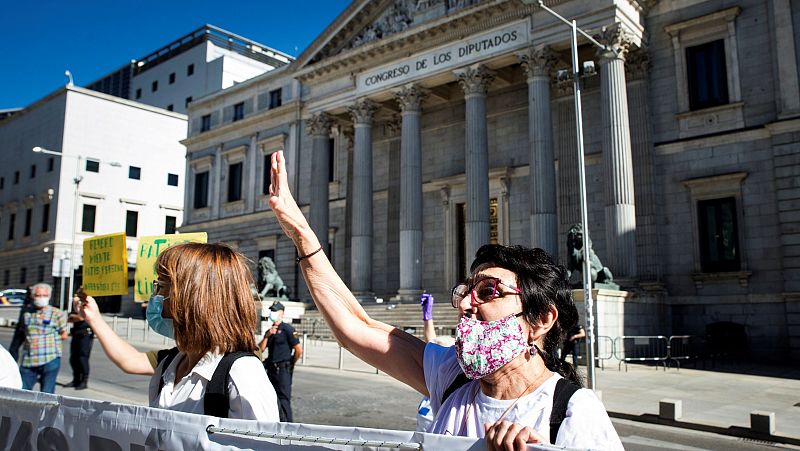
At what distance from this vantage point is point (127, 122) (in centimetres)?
6191

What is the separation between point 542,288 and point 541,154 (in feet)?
78.8

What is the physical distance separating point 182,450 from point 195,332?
1.73ft

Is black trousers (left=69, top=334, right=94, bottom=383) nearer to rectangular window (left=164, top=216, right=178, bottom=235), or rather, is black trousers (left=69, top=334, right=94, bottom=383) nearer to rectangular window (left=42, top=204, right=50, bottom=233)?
rectangular window (left=42, top=204, right=50, bottom=233)

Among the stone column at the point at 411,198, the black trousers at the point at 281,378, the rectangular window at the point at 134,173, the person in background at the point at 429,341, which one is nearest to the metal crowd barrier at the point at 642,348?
the stone column at the point at 411,198

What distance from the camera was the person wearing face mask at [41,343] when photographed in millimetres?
9375

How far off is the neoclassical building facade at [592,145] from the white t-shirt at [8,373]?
17006mm

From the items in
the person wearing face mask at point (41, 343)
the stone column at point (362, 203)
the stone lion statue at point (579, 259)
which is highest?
the stone column at point (362, 203)

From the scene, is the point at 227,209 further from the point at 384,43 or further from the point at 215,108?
the point at 384,43

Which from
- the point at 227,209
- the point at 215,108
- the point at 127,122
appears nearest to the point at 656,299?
the point at 227,209

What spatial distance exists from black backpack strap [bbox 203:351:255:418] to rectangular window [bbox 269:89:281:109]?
41326 millimetres

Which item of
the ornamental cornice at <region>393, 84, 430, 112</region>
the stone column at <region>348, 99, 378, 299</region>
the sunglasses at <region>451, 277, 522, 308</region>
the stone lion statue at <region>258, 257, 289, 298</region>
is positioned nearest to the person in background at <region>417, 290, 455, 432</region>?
the sunglasses at <region>451, 277, 522, 308</region>

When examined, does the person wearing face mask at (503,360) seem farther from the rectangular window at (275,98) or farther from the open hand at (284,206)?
the rectangular window at (275,98)

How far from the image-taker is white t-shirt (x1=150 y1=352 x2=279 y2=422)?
9.47 ft

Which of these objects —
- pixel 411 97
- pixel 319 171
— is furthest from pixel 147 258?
pixel 319 171
